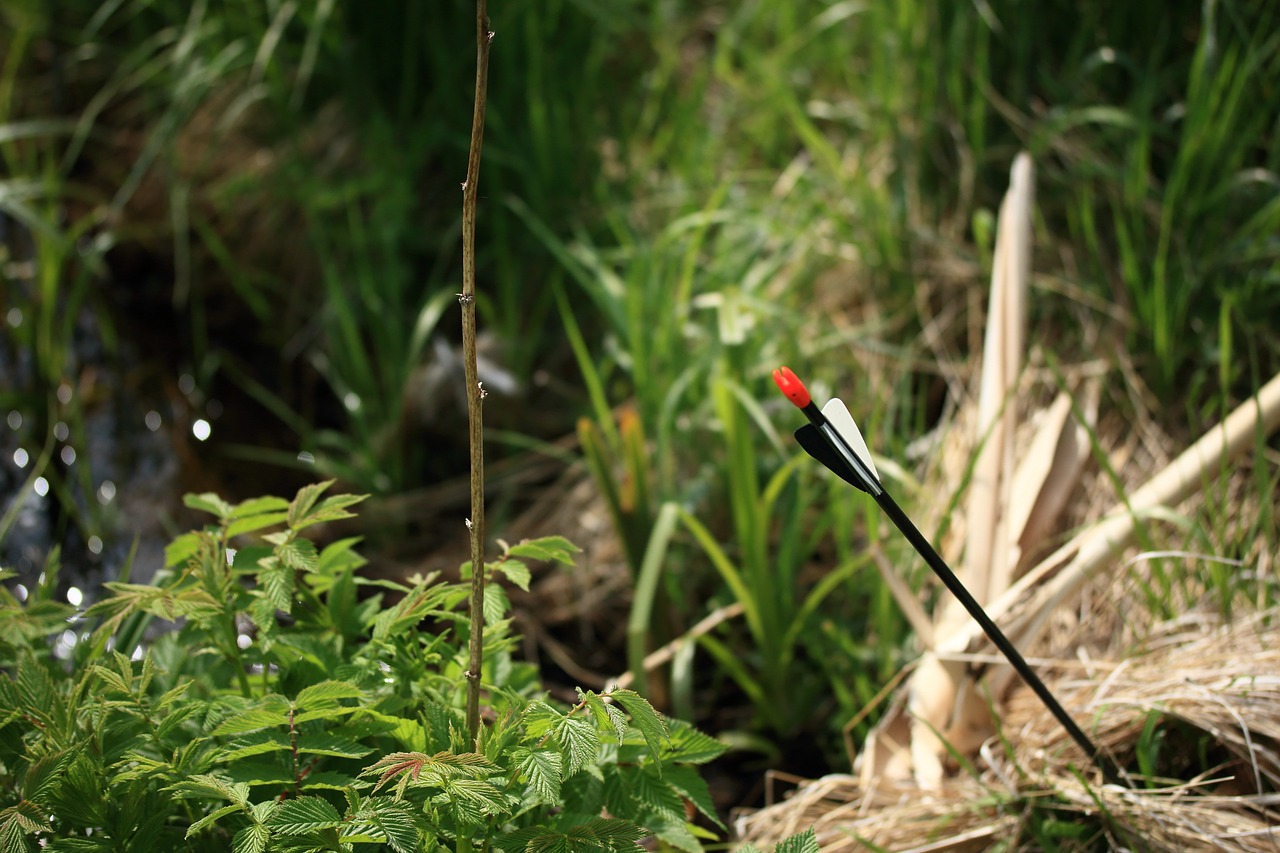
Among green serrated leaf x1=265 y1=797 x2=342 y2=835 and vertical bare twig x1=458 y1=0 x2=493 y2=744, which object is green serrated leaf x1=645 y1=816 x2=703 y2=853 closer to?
vertical bare twig x1=458 y1=0 x2=493 y2=744

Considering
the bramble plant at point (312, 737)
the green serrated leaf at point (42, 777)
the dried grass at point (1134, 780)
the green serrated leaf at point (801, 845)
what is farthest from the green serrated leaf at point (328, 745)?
the dried grass at point (1134, 780)

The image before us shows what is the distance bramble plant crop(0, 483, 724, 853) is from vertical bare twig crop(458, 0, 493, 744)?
4 cm

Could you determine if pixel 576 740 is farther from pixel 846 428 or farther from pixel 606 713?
pixel 846 428

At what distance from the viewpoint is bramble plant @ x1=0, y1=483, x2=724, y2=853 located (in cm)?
85

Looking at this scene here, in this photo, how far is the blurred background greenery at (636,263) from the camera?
196cm

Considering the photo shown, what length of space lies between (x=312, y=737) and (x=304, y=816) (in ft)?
0.35

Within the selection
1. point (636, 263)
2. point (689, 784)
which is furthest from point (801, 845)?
point (636, 263)

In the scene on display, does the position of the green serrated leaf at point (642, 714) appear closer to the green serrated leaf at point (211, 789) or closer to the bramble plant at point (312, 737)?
the bramble plant at point (312, 737)

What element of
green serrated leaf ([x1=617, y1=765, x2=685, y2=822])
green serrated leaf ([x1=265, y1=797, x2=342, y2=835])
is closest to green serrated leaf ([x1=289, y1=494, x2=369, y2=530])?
green serrated leaf ([x1=265, y1=797, x2=342, y2=835])

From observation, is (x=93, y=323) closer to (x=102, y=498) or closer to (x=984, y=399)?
(x=102, y=498)

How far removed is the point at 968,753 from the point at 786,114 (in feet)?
6.06

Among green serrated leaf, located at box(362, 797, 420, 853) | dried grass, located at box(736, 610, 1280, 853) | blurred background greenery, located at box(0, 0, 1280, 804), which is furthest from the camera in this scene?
blurred background greenery, located at box(0, 0, 1280, 804)

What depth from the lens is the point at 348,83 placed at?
2605 millimetres

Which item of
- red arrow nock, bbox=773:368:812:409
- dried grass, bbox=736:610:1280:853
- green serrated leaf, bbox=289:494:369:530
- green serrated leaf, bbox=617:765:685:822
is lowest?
dried grass, bbox=736:610:1280:853
